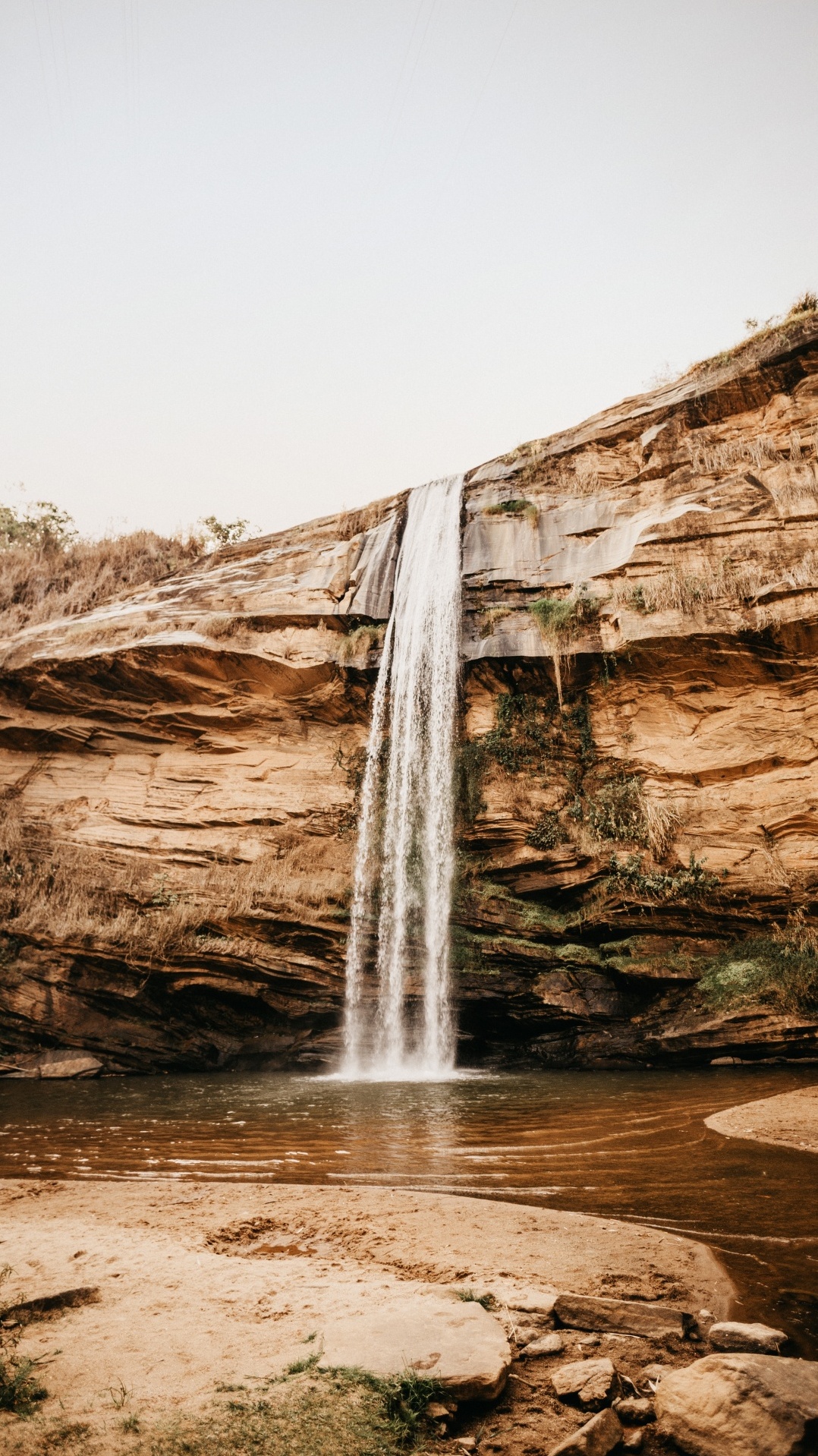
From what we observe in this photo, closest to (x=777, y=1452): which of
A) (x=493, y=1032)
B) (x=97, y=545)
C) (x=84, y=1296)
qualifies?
(x=84, y=1296)

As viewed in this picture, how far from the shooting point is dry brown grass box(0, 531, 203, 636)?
2142 cm

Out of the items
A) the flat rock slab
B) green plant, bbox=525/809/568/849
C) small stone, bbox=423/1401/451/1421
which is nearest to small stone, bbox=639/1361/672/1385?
the flat rock slab

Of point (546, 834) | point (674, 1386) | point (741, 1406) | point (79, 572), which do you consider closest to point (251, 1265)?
point (674, 1386)

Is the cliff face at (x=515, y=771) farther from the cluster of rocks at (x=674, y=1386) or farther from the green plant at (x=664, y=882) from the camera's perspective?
the cluster of rocks at (x=674, y=1386)

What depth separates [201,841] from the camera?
16.6m

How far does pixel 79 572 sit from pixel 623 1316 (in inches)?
923

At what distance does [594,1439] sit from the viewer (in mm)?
2350

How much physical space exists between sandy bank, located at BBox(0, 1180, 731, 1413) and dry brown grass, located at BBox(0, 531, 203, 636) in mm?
18405

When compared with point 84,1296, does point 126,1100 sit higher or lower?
lower

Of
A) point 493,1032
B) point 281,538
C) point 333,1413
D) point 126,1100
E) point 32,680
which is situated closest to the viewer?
point 333,1413

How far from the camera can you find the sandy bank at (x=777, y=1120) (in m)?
6.80

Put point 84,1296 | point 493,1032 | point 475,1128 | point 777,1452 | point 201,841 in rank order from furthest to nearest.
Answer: point 201,841 → point 493,1032 → point 475,1128 → point 84,1296 → point 777,1452

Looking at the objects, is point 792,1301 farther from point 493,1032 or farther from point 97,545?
point 97,545

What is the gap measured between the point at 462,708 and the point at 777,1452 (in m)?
15.4
